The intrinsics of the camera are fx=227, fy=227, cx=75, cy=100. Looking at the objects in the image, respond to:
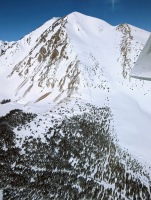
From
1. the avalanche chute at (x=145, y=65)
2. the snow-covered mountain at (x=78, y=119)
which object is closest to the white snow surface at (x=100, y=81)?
the snow-covered mountain at (x=78, y=119)

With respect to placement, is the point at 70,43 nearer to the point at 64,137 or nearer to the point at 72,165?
the point at 64,137

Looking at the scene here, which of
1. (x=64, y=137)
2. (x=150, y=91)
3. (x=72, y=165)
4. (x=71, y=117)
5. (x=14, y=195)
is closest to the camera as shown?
(x=14, y=195)

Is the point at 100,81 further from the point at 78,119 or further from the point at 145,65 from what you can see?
the point at 145,65

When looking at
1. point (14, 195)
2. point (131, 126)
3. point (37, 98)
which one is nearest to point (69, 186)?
point (14, 195)

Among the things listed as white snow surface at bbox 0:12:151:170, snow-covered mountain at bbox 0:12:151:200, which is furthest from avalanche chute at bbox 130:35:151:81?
white snow surface at bbox 0:12:151:170

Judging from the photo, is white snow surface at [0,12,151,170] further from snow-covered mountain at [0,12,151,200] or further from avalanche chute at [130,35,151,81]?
avalanche chute at [130,35,151,81]
